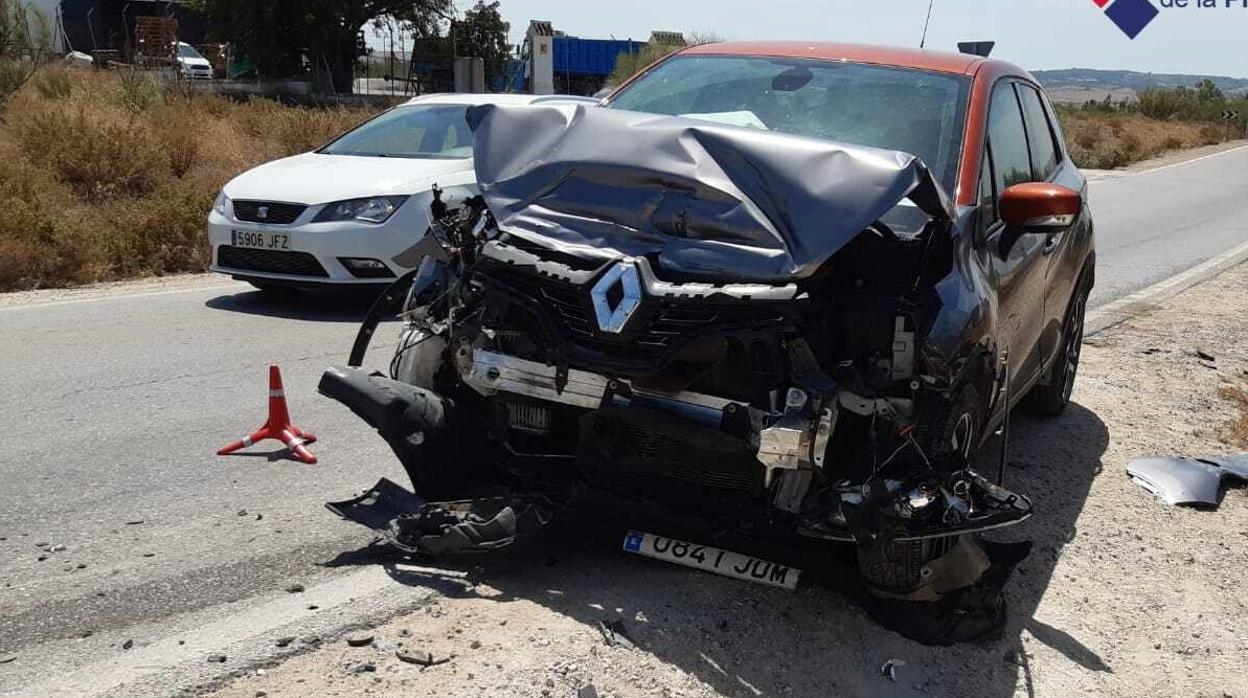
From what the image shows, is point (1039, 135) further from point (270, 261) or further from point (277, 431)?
point (270, 261)

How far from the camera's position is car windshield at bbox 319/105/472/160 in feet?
33.1

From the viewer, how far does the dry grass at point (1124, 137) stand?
34959mm

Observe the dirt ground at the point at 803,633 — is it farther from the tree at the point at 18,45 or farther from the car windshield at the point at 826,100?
the tree at the point at 18,45

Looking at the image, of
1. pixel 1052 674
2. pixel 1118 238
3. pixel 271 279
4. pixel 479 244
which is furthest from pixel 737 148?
pixel 1118 238

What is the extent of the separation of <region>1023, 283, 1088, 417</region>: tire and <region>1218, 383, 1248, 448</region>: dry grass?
0.90m

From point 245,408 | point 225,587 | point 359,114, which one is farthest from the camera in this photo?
point 359,114

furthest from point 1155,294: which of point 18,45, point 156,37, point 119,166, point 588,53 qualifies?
point 588,53

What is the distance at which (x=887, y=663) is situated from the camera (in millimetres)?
3768

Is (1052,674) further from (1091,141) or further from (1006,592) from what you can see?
(1091,141)

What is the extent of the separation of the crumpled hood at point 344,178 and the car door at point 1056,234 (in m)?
4.61

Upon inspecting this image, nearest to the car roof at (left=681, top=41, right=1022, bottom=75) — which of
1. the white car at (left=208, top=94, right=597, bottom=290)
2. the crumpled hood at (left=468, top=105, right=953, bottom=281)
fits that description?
the crumpled hood at (left=468, top=105, right=953, bottom=281)

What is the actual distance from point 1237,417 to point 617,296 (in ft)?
17.1

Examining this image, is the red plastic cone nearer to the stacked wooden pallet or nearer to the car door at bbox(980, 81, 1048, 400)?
the car door at bbox(980, 81, 1048, 400)

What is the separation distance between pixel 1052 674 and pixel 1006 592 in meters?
0.58
